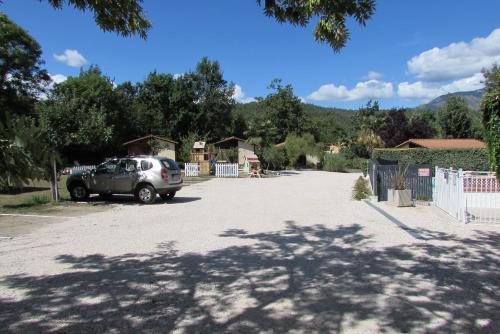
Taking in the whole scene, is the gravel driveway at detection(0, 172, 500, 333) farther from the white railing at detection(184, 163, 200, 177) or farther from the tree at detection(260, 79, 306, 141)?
the tree at detection(260, 79, 306, 141)

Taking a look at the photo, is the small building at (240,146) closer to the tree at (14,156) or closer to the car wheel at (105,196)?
the car wheel at (105,196)

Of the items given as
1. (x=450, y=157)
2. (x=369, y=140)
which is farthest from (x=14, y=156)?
(x=369, y=140)

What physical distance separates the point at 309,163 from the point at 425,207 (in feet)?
139

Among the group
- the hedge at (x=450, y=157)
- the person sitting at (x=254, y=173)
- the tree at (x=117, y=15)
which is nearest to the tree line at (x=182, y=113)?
the hedge at (x=450, y=157)

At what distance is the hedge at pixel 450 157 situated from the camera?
2967cm

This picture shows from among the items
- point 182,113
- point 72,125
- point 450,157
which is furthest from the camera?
point 182,113

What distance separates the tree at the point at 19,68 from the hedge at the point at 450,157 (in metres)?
33.2

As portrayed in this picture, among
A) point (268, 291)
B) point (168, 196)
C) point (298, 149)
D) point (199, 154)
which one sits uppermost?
point (298, 149)

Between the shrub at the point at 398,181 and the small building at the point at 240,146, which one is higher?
the small building at the point at 240,146

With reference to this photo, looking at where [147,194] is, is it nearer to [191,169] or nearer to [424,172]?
[424,172]

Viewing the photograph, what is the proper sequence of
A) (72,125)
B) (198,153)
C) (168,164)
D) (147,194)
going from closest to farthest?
1. (147,194)
2. (168,164)
3. (72,125)
4. (198,153)

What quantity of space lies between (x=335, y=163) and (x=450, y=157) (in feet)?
60.4

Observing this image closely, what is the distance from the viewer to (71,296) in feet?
16.0

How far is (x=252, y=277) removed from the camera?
18.6 feet
